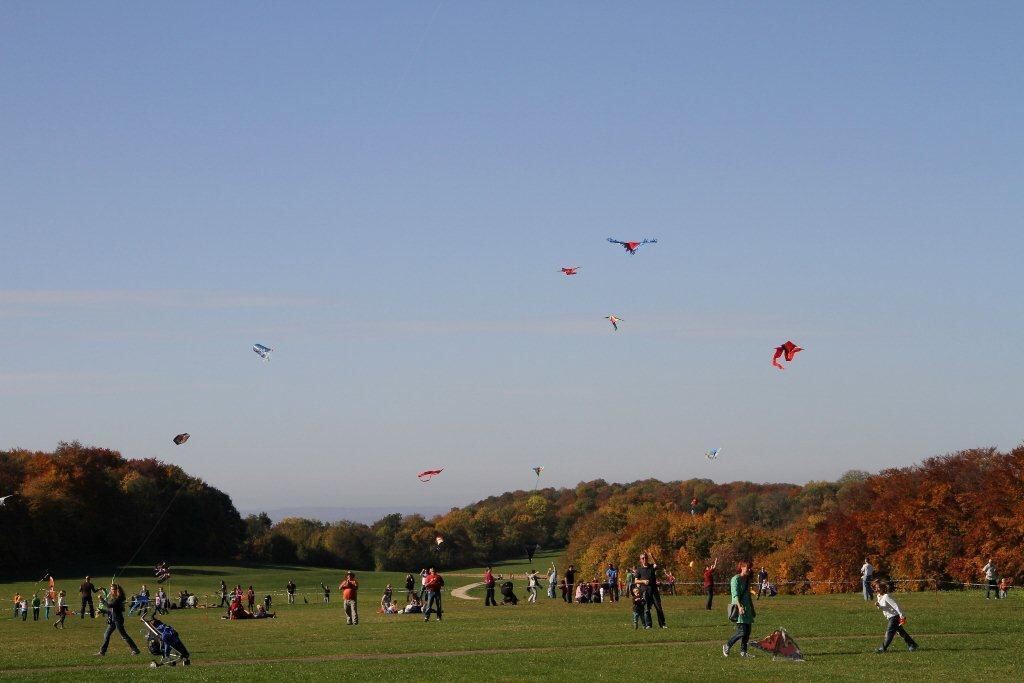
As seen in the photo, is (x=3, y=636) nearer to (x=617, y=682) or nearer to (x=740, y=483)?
(x=617, y=682)

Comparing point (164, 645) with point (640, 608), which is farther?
point (640, 608)

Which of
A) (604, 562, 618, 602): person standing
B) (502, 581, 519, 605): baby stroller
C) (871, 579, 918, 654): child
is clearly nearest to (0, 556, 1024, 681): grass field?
(871, 579, 918, 654): child

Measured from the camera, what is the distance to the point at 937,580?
219 feet

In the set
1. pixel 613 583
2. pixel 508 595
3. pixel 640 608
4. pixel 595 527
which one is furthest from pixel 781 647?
pixel 595 527

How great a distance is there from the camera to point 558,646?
28938mm

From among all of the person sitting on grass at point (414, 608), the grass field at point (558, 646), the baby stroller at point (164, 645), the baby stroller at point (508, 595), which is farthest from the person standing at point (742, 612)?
the baby stroller at point (508, 595)

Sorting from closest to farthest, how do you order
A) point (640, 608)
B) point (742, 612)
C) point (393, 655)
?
1. point (742, 612)
2. point (393, 655)
3. point (640, 608)

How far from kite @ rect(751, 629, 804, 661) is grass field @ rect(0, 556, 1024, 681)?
34cm

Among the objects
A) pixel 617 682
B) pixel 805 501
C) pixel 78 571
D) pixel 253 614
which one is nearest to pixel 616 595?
pixel 253 614

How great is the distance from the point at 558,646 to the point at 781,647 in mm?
5865

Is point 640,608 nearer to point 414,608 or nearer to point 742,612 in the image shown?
point 742,612

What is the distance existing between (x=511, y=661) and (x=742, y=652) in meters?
4.80

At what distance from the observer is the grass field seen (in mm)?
23188

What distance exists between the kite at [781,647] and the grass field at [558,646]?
0.34 meters
